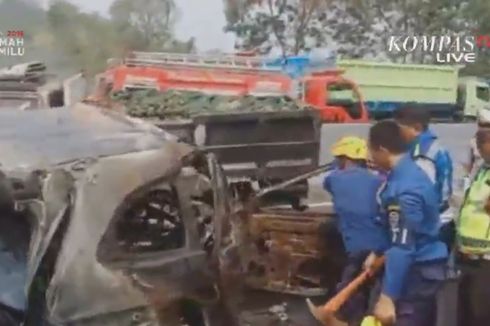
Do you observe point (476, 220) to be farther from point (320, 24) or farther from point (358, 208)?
point (320, 24)

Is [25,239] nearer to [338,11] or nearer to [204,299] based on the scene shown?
[204,299]

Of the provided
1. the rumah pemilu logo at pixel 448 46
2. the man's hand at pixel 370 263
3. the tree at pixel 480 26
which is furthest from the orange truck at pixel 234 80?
the tree at pixel 480 26

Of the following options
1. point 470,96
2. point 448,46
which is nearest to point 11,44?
point 470,96

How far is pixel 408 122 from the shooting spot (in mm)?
5695

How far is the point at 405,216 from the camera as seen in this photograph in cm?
501

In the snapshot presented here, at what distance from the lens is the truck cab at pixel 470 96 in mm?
26344

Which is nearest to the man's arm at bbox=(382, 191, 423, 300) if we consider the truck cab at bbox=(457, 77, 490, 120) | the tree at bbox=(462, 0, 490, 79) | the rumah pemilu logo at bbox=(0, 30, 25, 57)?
the truck cab at bbox=(457, 77, 490, 120)

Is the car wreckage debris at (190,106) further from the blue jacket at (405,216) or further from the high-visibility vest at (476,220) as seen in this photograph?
the blue jacket at (405,216)

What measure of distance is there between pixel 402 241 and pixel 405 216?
0.39 feet

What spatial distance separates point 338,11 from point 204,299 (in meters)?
37.9

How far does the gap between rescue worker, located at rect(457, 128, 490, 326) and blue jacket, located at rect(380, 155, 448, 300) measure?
0.41 metres

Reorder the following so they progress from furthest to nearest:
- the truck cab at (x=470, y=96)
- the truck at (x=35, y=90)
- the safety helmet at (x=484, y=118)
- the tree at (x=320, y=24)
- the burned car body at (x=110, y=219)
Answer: the tree at (x=320, y=24) < the truck cab at (x=470, y=96) < the truck at (x=35, y=90) < the safety helmet at (x=484, y=118) < the burned car body at (x=110, y=219)

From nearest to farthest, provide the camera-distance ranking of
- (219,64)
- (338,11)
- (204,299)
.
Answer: (204,299), (219,64), (338,11)

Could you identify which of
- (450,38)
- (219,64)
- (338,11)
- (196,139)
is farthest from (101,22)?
(196,139)
